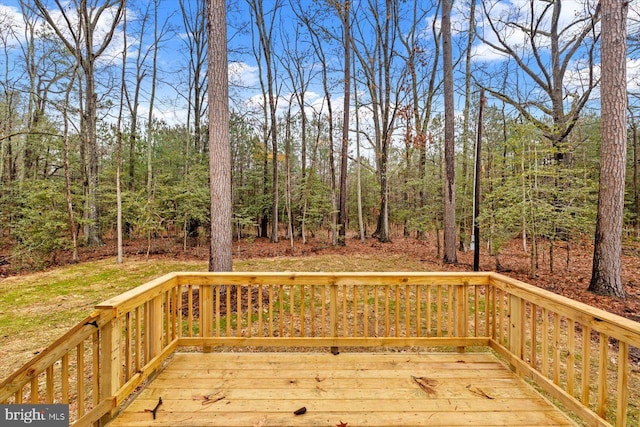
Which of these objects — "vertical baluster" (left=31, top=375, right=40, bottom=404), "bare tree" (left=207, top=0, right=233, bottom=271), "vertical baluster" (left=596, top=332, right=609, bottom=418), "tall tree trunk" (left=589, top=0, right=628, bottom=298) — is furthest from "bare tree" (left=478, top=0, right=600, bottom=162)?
"vertical baluster" (left=31, top=375, right=40, bottom=404)

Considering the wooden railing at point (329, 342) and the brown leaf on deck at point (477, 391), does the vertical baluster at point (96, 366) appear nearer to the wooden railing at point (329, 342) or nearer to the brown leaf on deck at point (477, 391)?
the wooden railing at point (329, 342)

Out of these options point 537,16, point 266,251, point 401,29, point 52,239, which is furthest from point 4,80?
point 537,16

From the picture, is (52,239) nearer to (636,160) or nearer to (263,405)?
(263,405)

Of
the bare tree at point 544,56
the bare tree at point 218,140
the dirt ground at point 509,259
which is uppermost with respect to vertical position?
→ the bare tree at point 544,56

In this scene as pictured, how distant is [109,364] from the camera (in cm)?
201

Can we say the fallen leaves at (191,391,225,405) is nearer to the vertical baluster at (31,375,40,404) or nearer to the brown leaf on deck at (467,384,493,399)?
the vertical baluster at (31,375,40,404)

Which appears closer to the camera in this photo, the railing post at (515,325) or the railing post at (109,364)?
the railing post at (109,364)

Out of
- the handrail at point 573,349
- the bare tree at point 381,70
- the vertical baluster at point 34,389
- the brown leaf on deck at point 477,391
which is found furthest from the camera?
the bare tree at point 381,70

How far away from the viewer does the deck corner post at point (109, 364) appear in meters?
1.98

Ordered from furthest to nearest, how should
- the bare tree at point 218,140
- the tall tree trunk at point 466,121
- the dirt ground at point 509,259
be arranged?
the tall tree trunk at point 466,121 → the dirt ground at point 509,259 → the bare tree at point 218,140

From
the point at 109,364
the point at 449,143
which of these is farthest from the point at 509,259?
the point at 109,364

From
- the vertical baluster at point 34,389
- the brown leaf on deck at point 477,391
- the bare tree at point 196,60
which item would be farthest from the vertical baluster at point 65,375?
the bare tree at point 196,60

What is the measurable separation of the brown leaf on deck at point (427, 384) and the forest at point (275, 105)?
701 cm

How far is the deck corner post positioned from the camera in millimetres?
1983
